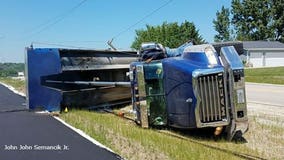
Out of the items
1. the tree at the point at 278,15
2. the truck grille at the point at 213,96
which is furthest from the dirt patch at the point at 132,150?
the tree at the point at 278,15

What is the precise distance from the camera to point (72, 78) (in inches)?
563

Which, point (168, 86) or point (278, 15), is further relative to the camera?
point (278, 15)

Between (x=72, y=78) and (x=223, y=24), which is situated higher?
(x=223, y=24)

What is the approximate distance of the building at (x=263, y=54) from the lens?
6016 cm

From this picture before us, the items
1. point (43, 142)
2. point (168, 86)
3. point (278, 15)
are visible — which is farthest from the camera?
point (278, 15)

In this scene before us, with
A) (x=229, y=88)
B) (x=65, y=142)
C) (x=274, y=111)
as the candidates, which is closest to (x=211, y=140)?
(x=229, y=88)

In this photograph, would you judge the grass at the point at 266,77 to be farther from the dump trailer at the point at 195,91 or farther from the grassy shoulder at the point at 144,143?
the grassy shoulder at the point at 144,143

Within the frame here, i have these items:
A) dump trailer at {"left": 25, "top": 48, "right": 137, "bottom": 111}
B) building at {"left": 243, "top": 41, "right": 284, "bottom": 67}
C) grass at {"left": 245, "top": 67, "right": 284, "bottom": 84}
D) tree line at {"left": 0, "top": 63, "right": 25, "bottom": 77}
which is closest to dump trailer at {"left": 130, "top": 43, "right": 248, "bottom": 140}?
dump trailer at {"left": 25, "top": 48, "right": 137, "bottom": 111}

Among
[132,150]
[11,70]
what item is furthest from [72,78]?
[11,70]

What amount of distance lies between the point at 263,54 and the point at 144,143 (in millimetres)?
55828

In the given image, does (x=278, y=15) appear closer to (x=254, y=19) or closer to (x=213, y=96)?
(x=254, y=19)

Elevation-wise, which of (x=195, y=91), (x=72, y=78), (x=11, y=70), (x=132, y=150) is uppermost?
(x=11, y=70)

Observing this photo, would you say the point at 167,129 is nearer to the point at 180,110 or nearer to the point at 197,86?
the point at 180,110

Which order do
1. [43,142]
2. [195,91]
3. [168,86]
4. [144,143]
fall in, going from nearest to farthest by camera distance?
[144,143] < [43,142] < [195,91] < [168,86]
